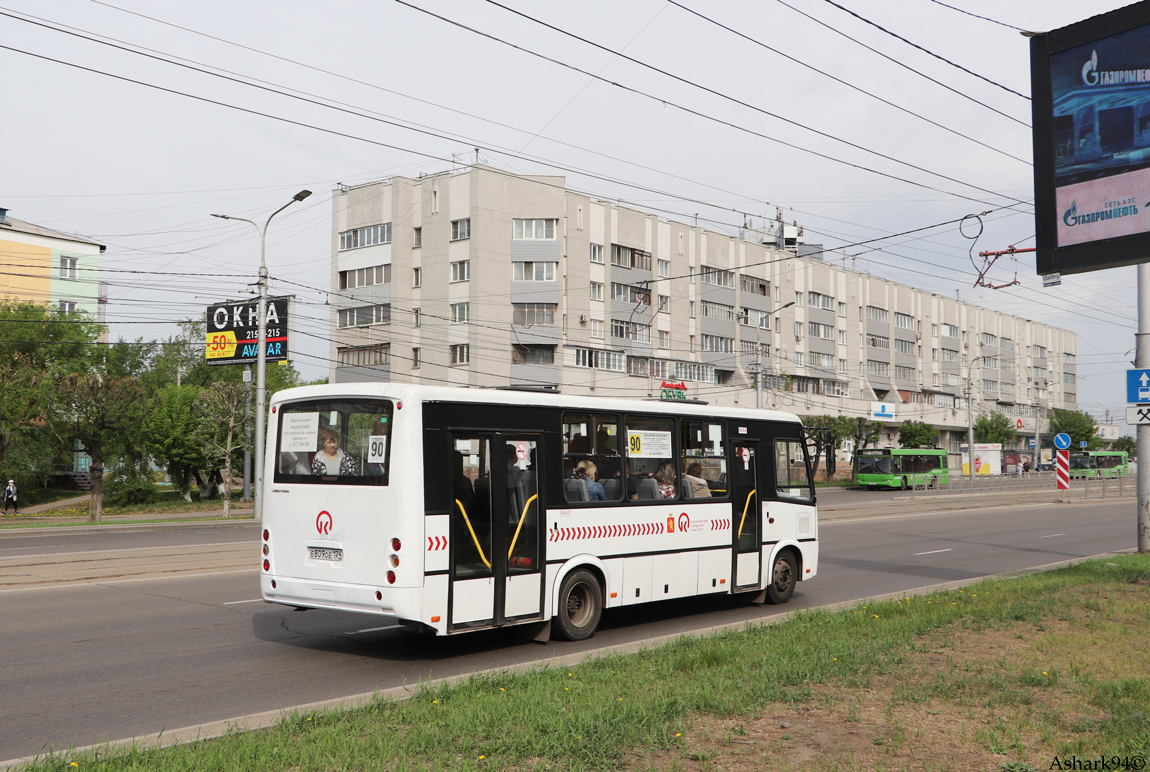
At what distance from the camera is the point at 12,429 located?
45.3 metres

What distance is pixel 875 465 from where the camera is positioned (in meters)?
60.4

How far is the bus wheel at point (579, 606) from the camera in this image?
9977 mm

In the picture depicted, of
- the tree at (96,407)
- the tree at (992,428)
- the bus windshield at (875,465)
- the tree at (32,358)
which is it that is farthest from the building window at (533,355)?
the tree at (992,428)

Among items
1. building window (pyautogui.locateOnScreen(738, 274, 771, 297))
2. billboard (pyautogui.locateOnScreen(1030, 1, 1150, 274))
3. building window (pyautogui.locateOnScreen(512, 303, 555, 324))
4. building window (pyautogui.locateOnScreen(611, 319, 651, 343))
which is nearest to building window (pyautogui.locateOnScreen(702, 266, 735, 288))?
building window (pyautogui.locateOnScreen(738, 274, 771, 297))

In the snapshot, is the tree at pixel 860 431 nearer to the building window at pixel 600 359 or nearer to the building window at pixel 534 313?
the building window at pixel 600 359

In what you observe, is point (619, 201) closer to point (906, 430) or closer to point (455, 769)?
point (906, 430)

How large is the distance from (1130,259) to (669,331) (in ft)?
186

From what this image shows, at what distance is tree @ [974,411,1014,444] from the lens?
101188 millimetres

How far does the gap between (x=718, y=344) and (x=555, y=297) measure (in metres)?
17.2

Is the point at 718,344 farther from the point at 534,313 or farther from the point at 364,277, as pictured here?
the point at 364,277

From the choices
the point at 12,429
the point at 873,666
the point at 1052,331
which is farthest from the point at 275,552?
the point at 1052,331

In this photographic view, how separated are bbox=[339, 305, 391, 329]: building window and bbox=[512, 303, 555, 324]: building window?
30.1ft

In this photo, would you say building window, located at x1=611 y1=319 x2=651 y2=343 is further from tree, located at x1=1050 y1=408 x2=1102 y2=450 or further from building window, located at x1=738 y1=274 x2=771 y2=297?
tree, located at x1=1050 y1=408 x2=1102 y2=450

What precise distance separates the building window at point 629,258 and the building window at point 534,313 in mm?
6296
